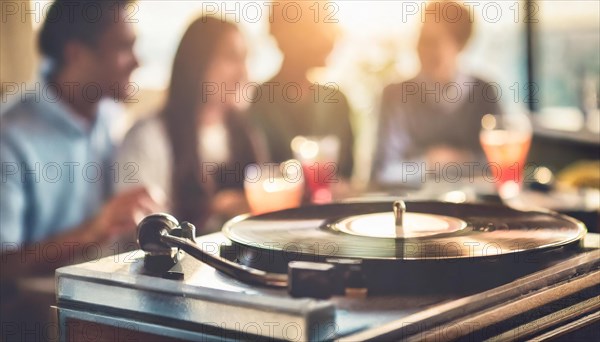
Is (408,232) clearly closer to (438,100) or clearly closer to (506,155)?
(506,155)

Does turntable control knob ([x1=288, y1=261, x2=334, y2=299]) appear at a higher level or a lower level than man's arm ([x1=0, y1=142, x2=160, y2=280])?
higher

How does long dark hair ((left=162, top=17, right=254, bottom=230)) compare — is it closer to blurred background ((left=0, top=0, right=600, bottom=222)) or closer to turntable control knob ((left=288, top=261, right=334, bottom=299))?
blurred background ((left=0, top=0, right=600, bottom=222))

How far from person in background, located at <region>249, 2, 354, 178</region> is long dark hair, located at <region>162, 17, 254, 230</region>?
34.5 inches

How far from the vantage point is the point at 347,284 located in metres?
0.91

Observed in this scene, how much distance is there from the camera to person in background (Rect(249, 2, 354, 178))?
407 cm

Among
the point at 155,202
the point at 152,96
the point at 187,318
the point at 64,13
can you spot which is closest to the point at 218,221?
the point at 155,202

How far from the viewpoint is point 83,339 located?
101 cm

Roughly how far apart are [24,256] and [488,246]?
164cm

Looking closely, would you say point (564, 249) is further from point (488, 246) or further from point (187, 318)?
point (187, 318)

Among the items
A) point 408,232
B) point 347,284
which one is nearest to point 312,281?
point 347,284

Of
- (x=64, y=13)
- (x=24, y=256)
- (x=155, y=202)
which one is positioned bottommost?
(x=24, y=256)

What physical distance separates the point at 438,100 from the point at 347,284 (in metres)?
3.68

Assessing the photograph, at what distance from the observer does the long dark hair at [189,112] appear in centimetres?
315

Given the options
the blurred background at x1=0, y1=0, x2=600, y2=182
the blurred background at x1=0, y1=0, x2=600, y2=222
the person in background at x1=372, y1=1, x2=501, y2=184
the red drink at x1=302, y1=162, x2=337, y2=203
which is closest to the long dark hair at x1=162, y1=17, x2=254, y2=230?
the red drink at x1=302, y1=162, x2=337, y2=203
